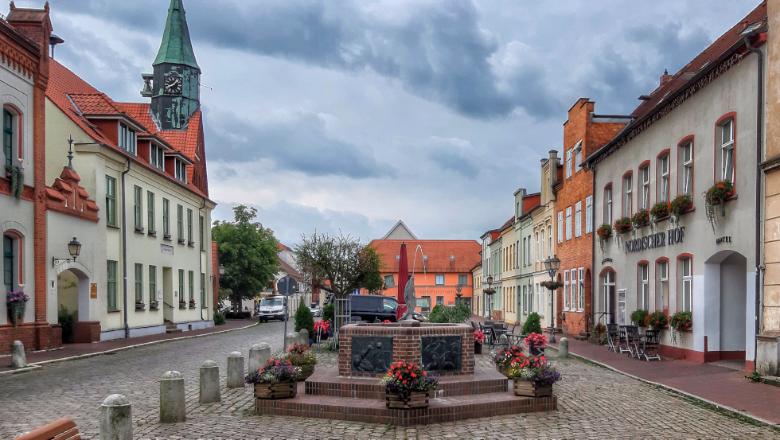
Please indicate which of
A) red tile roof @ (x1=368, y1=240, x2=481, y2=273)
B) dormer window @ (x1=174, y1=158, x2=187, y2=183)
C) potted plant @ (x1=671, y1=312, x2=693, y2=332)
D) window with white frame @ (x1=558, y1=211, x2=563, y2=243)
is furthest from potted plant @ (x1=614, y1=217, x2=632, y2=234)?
red tile roof @ (x1=368, y1=240, x2=481, y2=273)

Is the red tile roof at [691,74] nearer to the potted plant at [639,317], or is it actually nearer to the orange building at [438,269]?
the potted plant at [639,317]

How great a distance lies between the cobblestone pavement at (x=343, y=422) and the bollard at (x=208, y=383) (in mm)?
171

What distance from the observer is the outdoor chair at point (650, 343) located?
21.4m

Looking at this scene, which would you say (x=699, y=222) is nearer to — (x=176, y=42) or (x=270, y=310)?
(x=270, y=310)

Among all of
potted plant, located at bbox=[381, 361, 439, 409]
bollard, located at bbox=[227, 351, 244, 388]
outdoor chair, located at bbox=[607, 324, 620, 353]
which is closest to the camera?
potted plant, located at bbox=[381, 361, 439, 409]

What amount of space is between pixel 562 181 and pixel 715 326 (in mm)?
19249

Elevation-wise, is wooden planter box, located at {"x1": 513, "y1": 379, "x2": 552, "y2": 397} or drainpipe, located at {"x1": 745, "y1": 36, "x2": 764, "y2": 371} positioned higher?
drainpipe, located at {"x1": 745, "y1": 36, "x2": 764, "y2": 371}

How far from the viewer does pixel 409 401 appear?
1078 cm

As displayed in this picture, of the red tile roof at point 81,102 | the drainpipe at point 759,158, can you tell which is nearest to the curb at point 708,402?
the drainpipe at point 759,158

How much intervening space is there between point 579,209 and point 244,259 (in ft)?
117

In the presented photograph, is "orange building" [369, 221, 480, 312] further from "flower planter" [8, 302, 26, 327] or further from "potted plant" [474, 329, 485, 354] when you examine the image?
"flower planter" [8, 302, 26, 327]

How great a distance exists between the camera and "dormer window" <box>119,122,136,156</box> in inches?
1249

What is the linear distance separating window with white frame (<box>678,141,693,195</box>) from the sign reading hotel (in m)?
1.13

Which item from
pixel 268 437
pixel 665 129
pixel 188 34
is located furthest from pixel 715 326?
pixel 188 34
